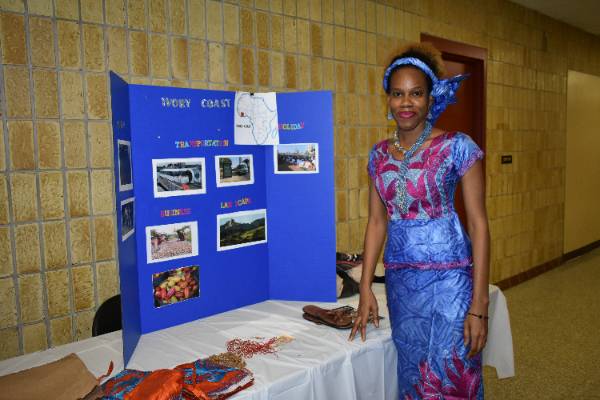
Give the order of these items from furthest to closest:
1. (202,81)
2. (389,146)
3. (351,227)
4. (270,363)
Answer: (351,227) → (202,81) → (389,146) → (270,363)

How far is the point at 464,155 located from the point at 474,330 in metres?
0.50

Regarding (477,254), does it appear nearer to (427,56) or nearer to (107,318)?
(427,56)

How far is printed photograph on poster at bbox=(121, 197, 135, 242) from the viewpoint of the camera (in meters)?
1.44

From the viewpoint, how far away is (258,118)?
1926 mm

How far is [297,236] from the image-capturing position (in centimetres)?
198

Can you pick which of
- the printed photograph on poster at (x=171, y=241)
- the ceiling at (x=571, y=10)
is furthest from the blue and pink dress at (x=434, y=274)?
the ceiling at (x=571, y=10)

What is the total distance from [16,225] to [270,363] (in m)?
1.13

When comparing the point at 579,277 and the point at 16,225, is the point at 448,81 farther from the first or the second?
the point at 579,277

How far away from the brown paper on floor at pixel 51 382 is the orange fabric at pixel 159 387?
133 mm

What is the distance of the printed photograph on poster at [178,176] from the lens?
5.51 feet

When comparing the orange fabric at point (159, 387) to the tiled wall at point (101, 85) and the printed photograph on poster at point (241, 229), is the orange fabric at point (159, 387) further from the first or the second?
the tiled wall at point (101, 85)

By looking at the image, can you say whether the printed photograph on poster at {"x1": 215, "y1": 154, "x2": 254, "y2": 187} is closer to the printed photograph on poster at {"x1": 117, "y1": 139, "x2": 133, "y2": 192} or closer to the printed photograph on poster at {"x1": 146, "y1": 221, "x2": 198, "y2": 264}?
the printed photograph on poster at {"x1": 146, "y1": 221, "x2": 198, "y2": 264}

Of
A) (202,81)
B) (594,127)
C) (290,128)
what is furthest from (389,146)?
(594,127)

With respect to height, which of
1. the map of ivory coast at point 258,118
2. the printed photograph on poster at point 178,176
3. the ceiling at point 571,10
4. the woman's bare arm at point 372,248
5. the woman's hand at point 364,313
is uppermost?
the ceiling at point 571,10
